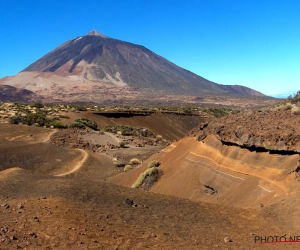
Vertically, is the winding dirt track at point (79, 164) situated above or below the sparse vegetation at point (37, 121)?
below

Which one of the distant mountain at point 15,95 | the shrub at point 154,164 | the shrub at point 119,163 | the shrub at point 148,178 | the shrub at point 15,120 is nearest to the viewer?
the shrub at point 148,178

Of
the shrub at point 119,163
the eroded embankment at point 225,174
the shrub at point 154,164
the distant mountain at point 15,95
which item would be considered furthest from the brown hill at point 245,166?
the distant mountain at point 15,95

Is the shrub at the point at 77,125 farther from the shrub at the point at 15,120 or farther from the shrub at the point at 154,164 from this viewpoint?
the shrub at the point at 154,164

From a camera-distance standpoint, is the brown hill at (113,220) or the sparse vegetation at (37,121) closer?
the brown hill at (113,220)

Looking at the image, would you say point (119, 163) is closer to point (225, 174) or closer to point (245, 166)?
point (225, 174)

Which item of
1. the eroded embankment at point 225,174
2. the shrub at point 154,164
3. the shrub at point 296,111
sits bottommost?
the shrub at point 154,164

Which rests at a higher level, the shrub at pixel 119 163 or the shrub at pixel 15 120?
the shrub at pixel 15 120

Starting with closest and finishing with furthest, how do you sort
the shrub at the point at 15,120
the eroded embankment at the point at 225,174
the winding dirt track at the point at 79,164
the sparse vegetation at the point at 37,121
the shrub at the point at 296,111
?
1. the eroded embankment at the point at 225,174
2. the shrub at the point at 296,111
3. the winding dirt track at the point at 79,164
4. the shrub at the point at 15,120
5. the sparse vegetation at the point at 37,121

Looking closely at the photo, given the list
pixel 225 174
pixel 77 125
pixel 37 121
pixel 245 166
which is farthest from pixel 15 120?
pixel 245 166

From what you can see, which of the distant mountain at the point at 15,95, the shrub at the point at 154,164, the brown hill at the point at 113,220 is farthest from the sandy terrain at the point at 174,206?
the distant mountain at the point at 15,95

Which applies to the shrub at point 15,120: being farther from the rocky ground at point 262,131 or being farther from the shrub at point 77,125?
the rocky ground at point 262,131

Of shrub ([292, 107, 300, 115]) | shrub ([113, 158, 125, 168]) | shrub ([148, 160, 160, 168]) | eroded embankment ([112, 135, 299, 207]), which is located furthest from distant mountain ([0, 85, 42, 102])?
shrub ([292, 107, 300, 115])
